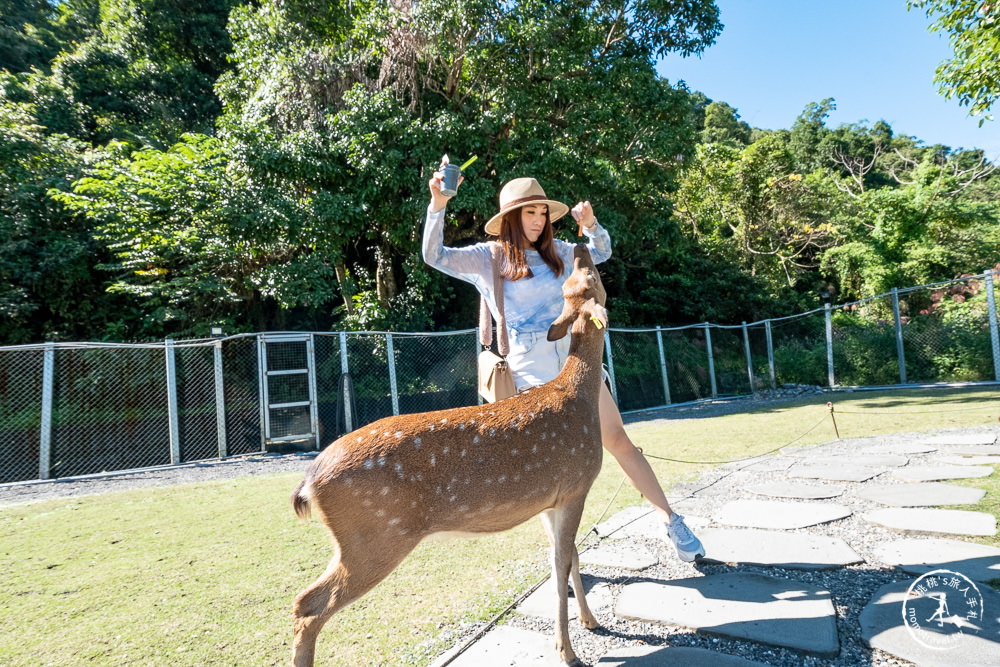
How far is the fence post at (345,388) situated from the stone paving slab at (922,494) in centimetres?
779

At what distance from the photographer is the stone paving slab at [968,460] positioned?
4.98 metres

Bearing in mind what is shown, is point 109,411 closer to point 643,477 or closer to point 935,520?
point 643,477

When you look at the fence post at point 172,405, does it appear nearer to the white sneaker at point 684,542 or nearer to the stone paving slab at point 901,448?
the white sneaker at point 684,542

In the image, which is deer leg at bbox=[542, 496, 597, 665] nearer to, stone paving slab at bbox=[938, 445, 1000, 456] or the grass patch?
the grass patch

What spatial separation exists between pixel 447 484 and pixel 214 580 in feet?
7.10

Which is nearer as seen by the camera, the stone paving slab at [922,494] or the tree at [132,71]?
the stone paving slab at [922,494]

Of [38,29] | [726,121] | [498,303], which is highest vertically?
[726,121]

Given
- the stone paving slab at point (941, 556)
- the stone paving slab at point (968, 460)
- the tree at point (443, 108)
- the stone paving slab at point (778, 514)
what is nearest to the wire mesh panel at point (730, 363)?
the tree at point (443, 108)

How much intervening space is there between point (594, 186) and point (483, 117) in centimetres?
316

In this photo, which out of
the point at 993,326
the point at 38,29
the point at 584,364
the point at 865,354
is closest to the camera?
the point at 584,364

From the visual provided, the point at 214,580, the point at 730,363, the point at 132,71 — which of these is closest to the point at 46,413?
the point at 214,580

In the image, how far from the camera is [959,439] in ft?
20.4

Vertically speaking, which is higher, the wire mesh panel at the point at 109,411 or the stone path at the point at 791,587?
the wire mesh panel at the point at 109,411
